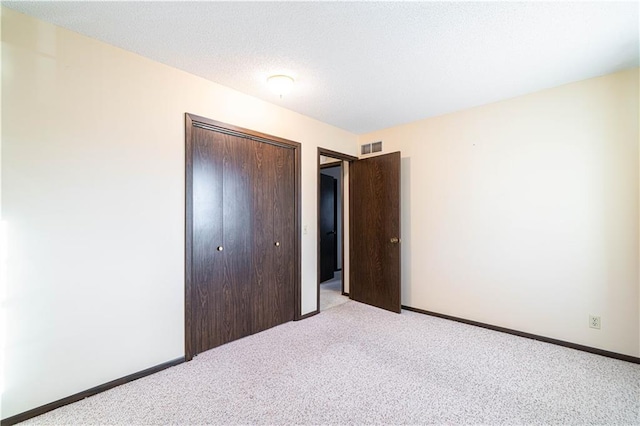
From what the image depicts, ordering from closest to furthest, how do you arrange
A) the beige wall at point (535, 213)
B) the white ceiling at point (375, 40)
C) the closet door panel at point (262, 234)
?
the white ceiling at point (375, 40)
the beige wall at point (535, 213)
the closet door panel at point (262, 234)

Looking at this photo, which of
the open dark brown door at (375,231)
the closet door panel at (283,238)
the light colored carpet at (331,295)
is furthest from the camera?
the light colored carpet at (331,295)

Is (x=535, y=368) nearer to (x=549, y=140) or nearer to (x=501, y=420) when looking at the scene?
(x=501, y=420)

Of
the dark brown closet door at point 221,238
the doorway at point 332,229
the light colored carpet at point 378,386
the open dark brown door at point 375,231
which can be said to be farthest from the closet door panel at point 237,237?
the open dark brown door at point 375,231

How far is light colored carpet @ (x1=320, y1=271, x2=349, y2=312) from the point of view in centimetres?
401

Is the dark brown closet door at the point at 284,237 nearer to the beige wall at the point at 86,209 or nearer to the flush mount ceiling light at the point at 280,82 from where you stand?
the flush mount ceiling light at the point at 280,82

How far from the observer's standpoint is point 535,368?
7.47 feet

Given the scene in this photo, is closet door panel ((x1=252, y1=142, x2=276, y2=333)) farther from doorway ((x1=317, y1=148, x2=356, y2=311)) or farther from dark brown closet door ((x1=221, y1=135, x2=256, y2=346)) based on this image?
doorway ((x1=317, y1=148, x2=356, y2=311))

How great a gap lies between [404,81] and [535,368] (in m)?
2.63

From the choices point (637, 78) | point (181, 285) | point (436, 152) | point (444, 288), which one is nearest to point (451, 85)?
point (436, 152)

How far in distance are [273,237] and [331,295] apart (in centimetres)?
182

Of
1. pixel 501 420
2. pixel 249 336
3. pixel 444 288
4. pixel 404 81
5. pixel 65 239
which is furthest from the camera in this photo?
pixel 444 288

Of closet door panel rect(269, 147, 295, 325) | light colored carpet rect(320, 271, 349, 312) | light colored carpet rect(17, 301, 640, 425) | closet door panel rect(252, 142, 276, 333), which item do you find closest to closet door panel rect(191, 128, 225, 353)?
light colored carpet rect(17, 301, 640, 425)

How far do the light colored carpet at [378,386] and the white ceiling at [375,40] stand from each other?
2433 mm

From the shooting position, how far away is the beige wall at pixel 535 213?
7.97 ft
